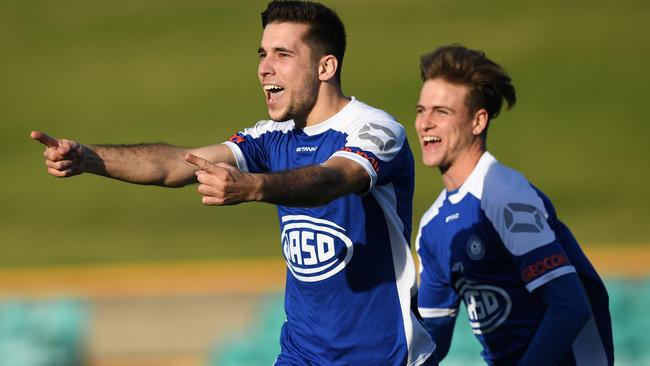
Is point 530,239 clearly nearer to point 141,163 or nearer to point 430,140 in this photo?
point 430,140

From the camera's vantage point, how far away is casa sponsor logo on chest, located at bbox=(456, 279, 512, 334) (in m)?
4.98

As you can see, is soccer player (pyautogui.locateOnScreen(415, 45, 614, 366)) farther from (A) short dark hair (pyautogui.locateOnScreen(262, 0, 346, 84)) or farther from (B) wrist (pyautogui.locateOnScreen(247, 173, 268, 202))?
(B) wrist (pyautogui.locateOnScreen(247, 173, 268, 202))

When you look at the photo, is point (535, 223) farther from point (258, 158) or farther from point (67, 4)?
point (67, 4)

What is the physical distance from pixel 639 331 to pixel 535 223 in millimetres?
4178

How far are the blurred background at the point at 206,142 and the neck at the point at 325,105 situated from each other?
3.98 meters

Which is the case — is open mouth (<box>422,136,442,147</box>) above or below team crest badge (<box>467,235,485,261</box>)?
above

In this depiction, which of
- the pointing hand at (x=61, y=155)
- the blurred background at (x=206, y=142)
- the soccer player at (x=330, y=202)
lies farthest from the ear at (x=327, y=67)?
the blurred background at (x=206, y=142)

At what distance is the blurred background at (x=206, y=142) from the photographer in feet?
37.1

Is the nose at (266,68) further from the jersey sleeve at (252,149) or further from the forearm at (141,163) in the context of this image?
the forearm at (141,163)

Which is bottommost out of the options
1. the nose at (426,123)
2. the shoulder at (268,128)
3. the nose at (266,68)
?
the shoulder at (268,128)

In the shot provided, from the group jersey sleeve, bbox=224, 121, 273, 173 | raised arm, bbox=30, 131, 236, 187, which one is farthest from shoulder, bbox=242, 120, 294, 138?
raised arm, bbox=30, 131, 236, 187

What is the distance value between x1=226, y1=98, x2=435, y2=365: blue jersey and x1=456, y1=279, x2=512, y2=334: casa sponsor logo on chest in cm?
51

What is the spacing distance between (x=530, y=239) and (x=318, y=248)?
94cm

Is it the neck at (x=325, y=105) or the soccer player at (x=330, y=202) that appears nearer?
the soccer player at (x=330, y=202)
